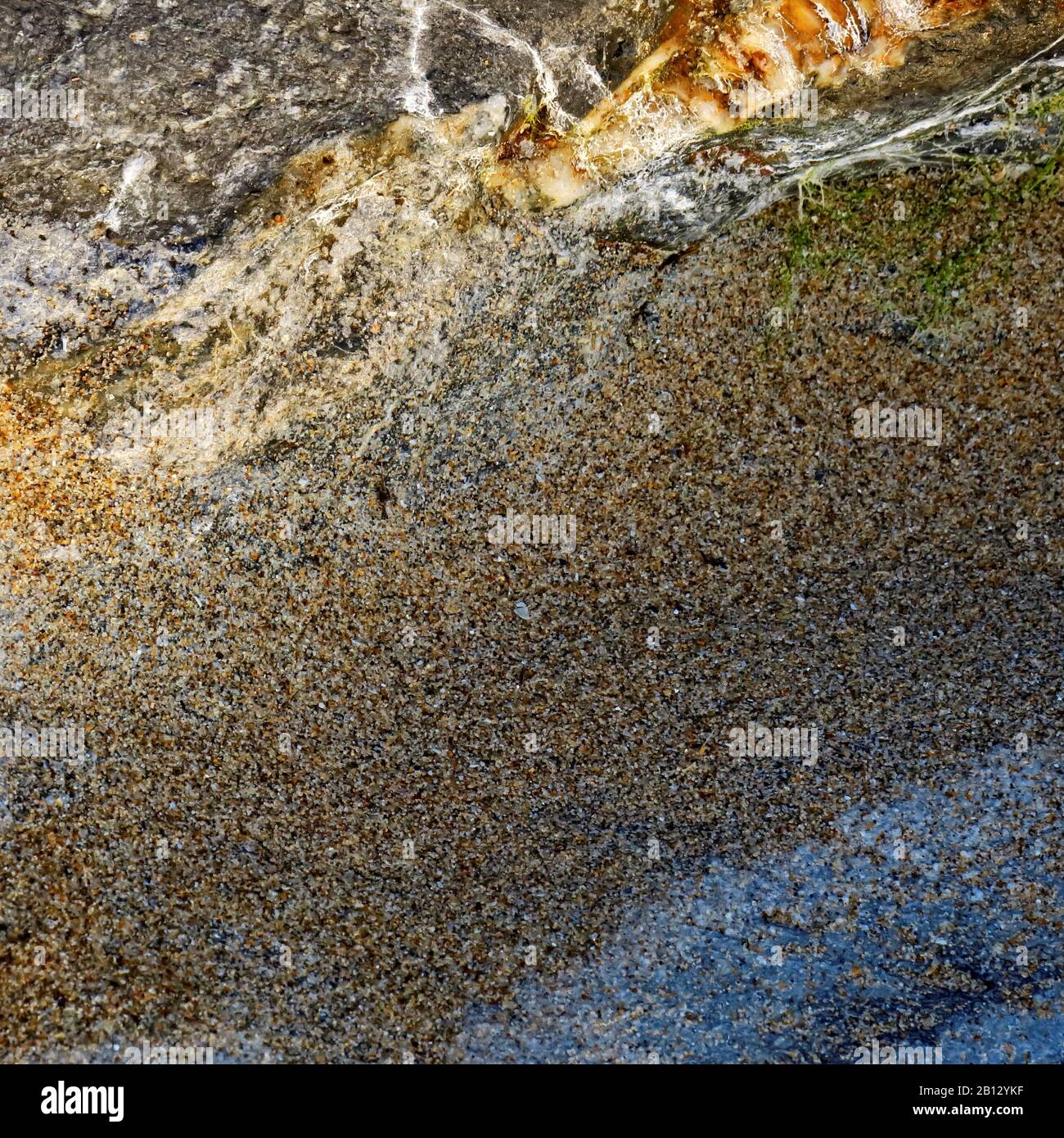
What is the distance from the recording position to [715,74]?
2.37m

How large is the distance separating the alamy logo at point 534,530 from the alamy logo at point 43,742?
60.4 inches

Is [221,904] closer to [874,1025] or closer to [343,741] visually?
[343,741]

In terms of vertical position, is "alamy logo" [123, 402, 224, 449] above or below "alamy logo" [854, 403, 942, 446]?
above

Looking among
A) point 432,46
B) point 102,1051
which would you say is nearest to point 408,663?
point 102,1051

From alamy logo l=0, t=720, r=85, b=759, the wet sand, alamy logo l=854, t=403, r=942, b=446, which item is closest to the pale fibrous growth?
the wet sand

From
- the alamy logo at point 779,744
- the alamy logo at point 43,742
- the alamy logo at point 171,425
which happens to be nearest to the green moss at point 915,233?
the alamy logo at point 779,744

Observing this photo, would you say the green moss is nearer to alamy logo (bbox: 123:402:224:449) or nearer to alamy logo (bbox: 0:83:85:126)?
alamy logo (bbox: 123:402:224:449)

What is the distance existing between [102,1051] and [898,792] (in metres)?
2.78

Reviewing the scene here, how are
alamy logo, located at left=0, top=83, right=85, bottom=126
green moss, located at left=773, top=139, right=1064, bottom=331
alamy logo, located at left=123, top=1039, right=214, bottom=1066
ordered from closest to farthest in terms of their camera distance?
alamy logo, located at left=0, top=83, right=85, bottom=126, green moss, located at left=773, top=139, right=1064, bottom=331, alamy logo, located at left=123, top=1039, right=214, bottom=1066
